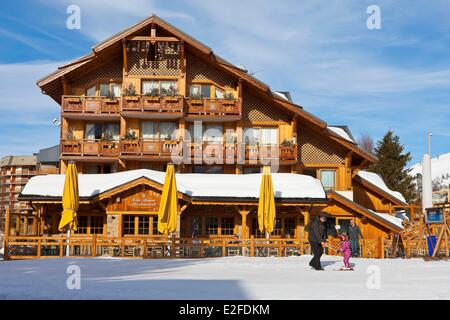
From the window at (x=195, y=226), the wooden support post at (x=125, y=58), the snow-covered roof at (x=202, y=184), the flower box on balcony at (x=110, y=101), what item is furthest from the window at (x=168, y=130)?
the window at (x=195, y=226)

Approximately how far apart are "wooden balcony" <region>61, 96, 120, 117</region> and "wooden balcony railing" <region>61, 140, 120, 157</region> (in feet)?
4.99

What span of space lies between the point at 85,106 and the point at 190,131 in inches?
224

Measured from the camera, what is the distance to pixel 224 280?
14195mm

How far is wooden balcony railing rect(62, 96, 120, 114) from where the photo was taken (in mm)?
31969

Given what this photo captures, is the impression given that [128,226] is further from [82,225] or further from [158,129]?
[158,129]

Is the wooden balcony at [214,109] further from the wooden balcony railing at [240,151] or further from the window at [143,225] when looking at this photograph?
the window at [143,225]

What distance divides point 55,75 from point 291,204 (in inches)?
555

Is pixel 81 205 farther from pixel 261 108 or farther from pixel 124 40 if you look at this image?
pixel 261 108

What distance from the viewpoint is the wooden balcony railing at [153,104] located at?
31719 millimetres

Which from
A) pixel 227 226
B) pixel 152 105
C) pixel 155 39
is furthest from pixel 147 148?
pixel 227 226

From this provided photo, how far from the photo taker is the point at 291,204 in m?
28.0

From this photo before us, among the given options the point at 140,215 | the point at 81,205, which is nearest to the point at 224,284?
the point at 140,215

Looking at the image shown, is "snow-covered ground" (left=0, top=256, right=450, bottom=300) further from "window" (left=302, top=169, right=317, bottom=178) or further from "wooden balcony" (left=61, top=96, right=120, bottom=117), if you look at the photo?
"window" (left=302, top=169, right=317, bottom=178)

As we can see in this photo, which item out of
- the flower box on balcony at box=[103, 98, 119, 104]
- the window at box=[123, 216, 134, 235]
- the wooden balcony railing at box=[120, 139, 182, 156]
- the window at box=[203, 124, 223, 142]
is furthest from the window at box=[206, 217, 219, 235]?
the flower box on balcony at box=[103, 98, 119, 104]
